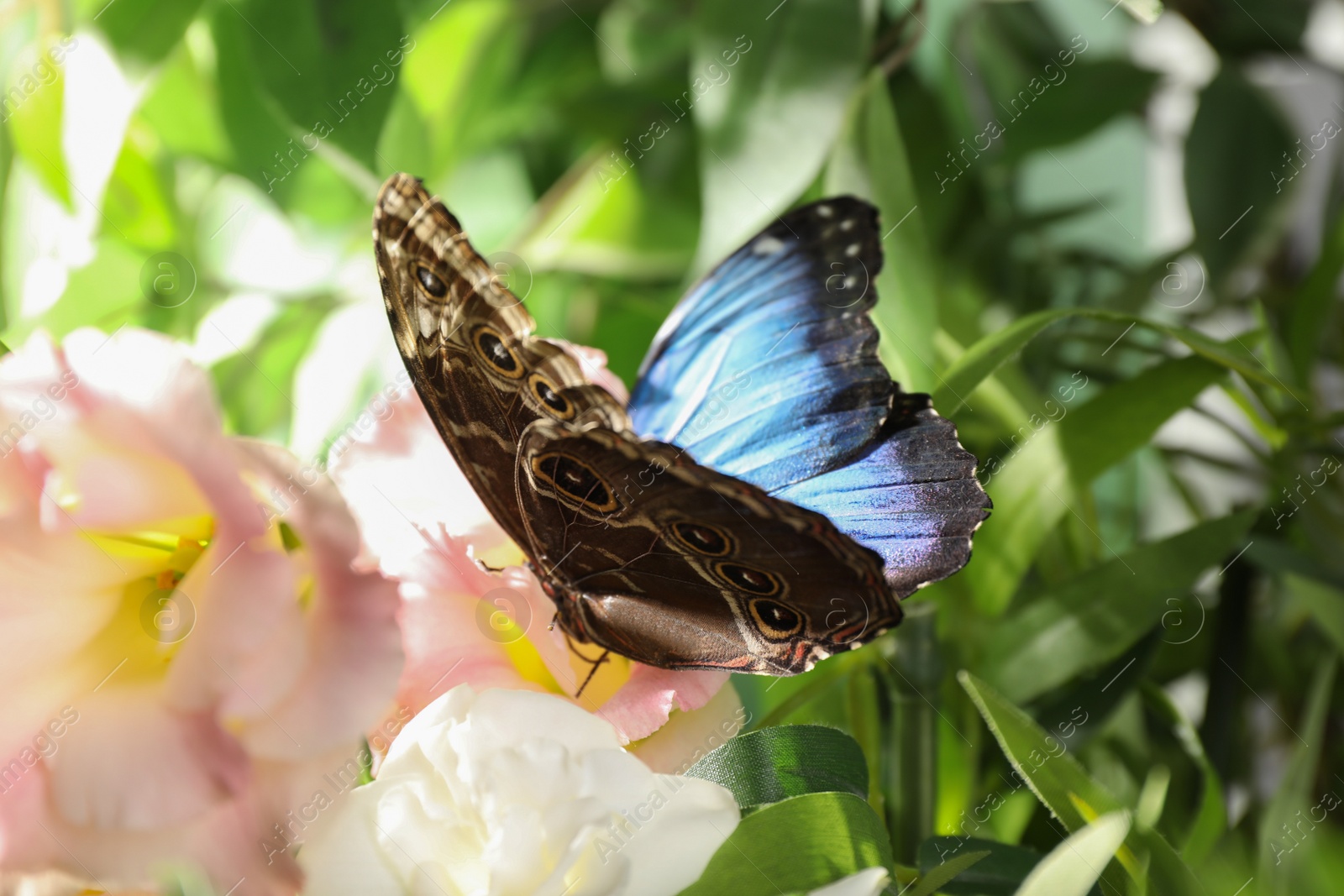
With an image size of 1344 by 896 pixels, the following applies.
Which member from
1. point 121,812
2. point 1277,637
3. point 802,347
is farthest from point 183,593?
point 1277,637

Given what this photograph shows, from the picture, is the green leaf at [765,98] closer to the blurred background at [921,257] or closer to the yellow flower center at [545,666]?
the blurred background at [921,257]

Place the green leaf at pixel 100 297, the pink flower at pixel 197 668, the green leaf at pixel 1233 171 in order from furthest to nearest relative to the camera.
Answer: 1. the green leaf at pixel 1233 171
2. the green leaf at pixel 100 297
3. the pink flower at pixel 197 668

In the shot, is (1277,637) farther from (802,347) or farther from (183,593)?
(183,593)

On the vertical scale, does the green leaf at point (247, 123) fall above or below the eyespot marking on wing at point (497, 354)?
above

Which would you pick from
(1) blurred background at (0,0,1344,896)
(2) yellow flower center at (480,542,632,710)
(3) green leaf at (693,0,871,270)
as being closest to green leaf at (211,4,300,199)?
(1) blurred background at (0,0,1344,896)

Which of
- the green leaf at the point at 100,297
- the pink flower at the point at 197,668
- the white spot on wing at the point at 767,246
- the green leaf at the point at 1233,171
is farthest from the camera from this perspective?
the green leaf at the point at 1233,171

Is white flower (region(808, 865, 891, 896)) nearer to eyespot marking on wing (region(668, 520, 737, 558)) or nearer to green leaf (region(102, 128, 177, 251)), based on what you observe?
eyespot marking on wing (region(668, 520, 737, 558))

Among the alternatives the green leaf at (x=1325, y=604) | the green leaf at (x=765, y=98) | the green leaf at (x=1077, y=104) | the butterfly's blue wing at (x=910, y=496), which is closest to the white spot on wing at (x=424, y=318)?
the butterfly's blue wing at (x=910, y=496)
